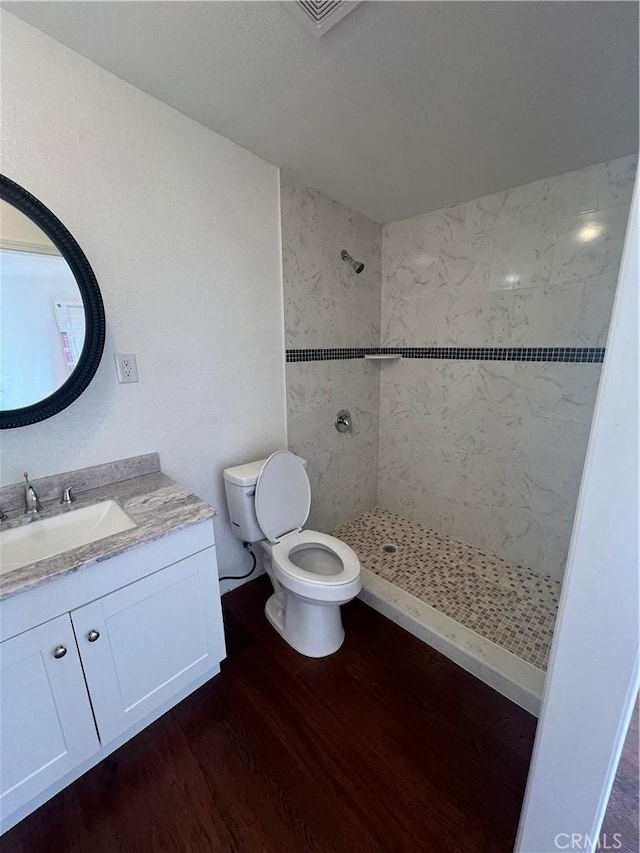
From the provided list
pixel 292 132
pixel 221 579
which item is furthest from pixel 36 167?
pixel 221 579

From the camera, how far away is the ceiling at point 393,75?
0.95 meters

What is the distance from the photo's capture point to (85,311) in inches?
47.5

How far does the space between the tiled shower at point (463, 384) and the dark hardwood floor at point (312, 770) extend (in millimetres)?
265

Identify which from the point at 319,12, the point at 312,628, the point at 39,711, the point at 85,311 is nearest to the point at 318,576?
the point at 312,628

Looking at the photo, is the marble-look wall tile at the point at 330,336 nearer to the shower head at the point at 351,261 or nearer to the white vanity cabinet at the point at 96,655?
the shower head at the point at 351,261

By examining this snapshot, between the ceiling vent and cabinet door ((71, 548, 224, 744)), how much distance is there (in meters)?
1.67

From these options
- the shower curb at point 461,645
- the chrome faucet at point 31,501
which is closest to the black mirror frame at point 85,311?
the chrome faucet at point 31,501

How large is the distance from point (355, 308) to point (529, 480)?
1542 mm

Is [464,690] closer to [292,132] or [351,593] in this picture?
[351,593]

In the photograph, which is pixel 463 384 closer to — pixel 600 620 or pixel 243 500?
pixel 243 500

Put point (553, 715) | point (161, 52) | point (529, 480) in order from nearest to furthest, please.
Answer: point (553, 715), point (161, 52), point (529, 480)

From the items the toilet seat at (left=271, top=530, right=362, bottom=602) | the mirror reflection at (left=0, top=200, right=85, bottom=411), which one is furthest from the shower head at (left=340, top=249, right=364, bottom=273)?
the toilet seat at (left=271, top=530, right=362, bottom=602)

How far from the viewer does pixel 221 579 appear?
1827 mm

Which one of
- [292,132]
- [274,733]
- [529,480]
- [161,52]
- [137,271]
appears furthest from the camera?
[529,480]
